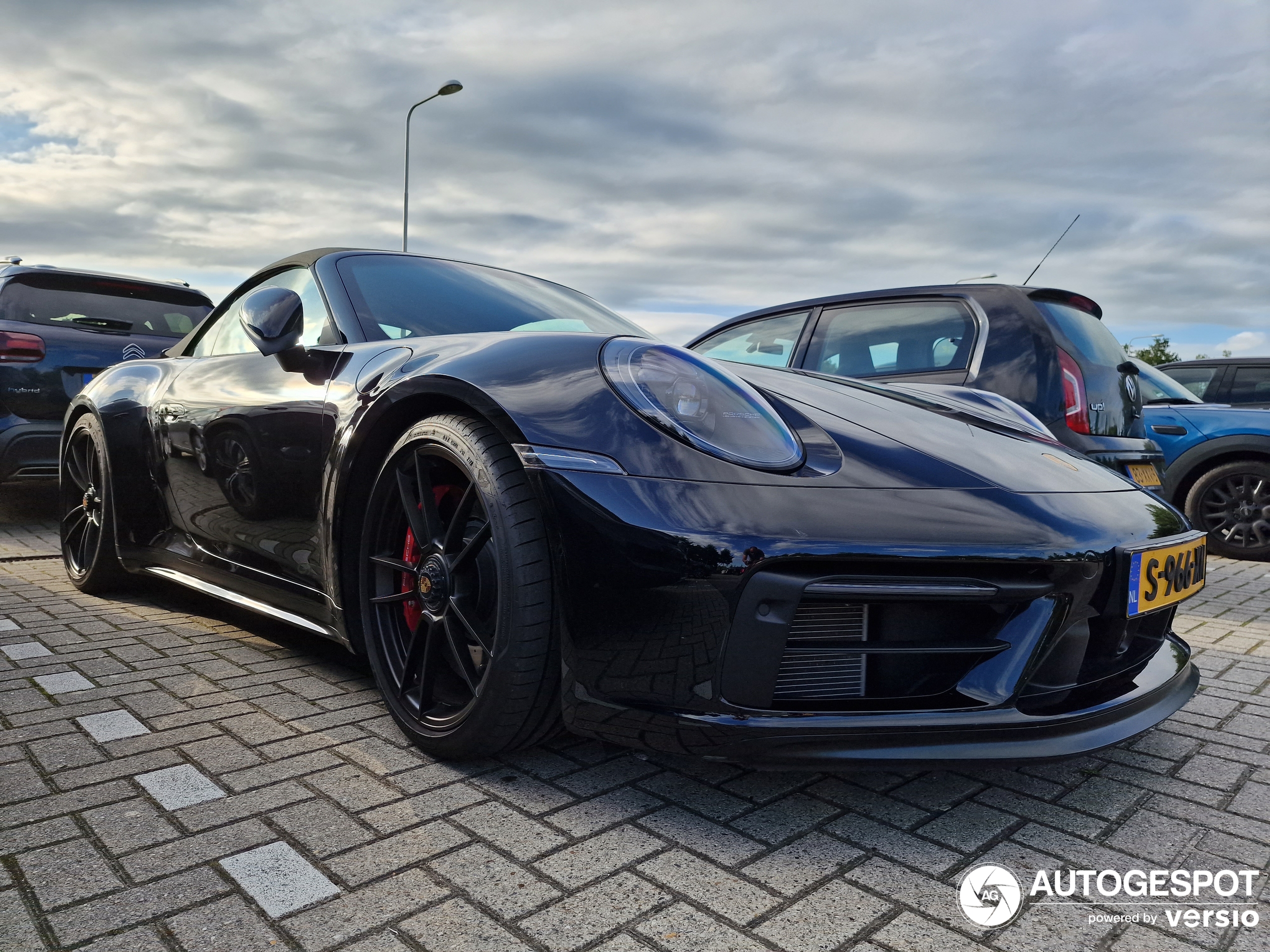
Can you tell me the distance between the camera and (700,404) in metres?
1.95

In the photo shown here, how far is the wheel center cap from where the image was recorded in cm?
208

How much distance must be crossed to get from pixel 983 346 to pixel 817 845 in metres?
3.19

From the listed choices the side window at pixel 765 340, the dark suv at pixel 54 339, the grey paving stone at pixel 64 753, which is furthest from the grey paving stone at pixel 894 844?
the dark suv at pixel 54 339

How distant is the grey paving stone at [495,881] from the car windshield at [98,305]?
5312mm

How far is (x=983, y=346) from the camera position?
4.37 meters

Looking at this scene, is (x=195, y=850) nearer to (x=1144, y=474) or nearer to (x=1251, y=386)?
(x=1144, y=474)

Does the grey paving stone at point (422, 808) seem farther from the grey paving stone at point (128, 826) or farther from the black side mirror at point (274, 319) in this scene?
the black side mirror at point (274, 319)

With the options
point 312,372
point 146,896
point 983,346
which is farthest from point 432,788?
point 983,346

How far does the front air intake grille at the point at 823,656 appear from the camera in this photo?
1690 millimetres

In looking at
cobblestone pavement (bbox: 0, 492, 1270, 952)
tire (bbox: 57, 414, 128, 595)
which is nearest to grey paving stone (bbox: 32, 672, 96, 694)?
cobblestone pavement (bbox: 0, 492, 1270, 952)

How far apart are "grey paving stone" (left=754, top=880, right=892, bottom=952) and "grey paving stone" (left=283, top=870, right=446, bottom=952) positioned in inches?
22.0

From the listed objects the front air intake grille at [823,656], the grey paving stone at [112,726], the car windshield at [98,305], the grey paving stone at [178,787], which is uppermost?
the car windshield at [98,305]

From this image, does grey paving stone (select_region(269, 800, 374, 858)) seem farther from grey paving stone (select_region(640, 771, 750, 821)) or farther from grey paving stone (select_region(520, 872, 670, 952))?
grey paving stone (select_region(640, 771, 750, 821))

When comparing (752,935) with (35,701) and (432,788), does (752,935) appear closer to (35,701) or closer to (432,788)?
(432,788)
